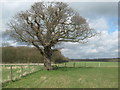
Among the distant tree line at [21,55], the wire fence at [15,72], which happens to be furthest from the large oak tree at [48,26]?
the distant tree line at [21,55]

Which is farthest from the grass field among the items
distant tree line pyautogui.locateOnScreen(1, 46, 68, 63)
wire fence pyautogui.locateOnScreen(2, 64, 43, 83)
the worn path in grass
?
distant tree line pyautogui.locateOnScreen(1, 46, 68, 63)

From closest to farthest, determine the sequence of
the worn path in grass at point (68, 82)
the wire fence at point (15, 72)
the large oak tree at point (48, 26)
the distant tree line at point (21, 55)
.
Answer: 1. the worn path in grass at point (68, 82)
2. the wire fence at point (15, 72)
3. the large oak tree at point (48, 26)
4. the distant tree line at point (21, 55)

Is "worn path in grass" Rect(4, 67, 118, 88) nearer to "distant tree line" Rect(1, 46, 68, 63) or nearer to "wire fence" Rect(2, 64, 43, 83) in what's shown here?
"wire fence" Rect(2, 64, 43, 83)

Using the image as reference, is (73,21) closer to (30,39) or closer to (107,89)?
(30,39)

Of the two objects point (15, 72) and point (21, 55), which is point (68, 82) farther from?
point (21, 55)

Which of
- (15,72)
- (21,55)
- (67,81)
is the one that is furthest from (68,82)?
(21,55)

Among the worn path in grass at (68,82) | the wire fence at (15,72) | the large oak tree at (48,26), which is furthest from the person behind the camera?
the large oak tree at (48,26)

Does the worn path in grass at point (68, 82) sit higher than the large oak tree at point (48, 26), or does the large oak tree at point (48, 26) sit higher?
the large oak tree at point (48, 26)

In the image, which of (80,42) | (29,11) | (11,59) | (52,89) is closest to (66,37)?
(80,42)

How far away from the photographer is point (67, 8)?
29.0 m

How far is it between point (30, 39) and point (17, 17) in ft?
13.7

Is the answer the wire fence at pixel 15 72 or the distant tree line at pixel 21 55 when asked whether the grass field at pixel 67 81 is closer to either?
the wire fence at pixel 15 72

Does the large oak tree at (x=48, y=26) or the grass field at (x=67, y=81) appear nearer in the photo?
the grass field at (x=67, y=81)

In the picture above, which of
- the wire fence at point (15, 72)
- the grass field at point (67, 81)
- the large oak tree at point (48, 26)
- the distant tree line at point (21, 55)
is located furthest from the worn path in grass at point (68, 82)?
the distant tree line at point (21, 55)
